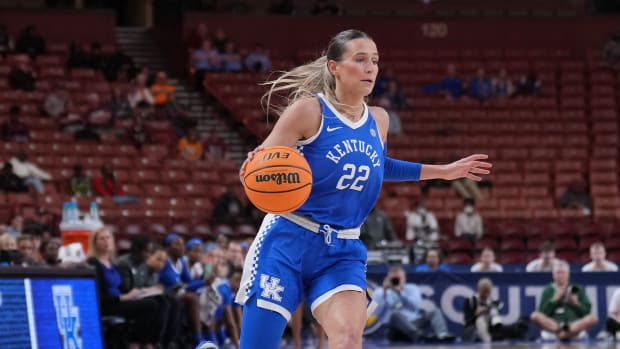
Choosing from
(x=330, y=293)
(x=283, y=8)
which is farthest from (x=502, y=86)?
(x=330, y=293)

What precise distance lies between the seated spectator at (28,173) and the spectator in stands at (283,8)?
364 inches

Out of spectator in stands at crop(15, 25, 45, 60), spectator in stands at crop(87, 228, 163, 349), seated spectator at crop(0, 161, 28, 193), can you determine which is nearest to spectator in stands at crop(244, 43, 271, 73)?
spectator in stands at crop(15, 25, 45, 60)

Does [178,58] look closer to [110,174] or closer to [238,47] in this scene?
[238,47]

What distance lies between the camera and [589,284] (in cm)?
1473

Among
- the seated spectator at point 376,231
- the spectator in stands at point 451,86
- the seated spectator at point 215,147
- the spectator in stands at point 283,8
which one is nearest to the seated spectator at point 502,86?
the spectator in stands at point 451,86

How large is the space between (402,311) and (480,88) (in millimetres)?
10882

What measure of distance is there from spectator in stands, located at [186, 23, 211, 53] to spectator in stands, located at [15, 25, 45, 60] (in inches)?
128

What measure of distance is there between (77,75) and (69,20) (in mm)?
3233

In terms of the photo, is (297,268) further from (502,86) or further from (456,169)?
(502,86)

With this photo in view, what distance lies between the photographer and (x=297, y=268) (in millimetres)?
5086

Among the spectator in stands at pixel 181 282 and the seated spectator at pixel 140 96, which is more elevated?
the seated spectator at pixel 140 96

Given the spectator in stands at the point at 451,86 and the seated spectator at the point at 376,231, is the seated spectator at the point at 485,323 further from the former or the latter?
the spectator in stands at the point at 451,86

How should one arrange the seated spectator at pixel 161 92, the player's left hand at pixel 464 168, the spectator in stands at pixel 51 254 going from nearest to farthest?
the player's left hand at pixel 464 168
the spectator in stands at pixel 51 254
the seated spectator at pixel 161 92

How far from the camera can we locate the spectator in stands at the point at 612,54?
2548 cm
